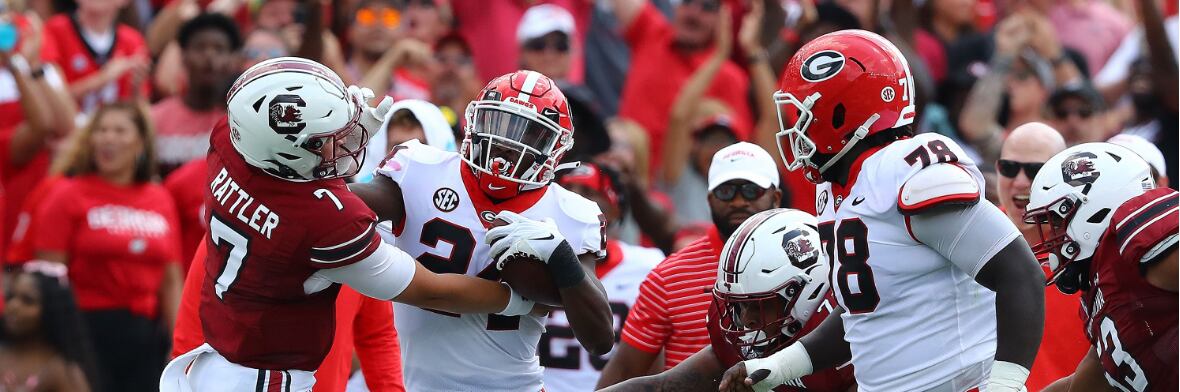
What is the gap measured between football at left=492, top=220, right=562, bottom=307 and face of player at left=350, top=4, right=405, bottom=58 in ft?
18.2

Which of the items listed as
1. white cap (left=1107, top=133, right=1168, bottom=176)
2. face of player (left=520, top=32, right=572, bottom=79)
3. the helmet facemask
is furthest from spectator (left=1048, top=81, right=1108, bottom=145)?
the helmet facemask

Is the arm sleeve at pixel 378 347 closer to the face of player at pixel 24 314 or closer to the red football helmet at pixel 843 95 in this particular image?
the red football helmet at pixel 843 95

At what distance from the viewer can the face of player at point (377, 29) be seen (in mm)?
10492

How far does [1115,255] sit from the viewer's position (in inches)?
177

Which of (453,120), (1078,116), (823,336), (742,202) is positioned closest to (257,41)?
(453,120)

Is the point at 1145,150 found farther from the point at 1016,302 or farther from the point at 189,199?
the point at 189,199

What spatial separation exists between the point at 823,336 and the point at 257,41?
557cm

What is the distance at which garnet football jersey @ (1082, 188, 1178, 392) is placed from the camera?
4.36m

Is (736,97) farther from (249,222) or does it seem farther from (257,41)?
(249,222)

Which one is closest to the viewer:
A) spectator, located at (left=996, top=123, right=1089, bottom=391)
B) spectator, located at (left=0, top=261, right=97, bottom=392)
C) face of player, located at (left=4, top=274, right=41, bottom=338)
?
spectator, located at (left=996, top=123, right=1089, bottom=391)

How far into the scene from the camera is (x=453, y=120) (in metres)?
8.92

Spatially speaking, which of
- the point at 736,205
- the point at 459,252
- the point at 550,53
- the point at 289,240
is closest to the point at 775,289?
the point at 459,252

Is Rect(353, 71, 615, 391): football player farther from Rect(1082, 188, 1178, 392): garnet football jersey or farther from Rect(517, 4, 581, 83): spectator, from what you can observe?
Rect(517, 4, 581, 83): spectator

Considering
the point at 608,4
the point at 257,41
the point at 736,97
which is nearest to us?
the point at 257,41
